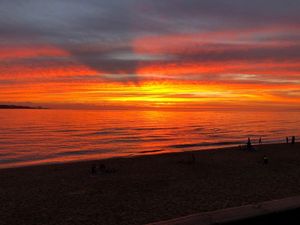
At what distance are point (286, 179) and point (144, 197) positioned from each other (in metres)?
7.45

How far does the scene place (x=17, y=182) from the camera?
15344 millimetres

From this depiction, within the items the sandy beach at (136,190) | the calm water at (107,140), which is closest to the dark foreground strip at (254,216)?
the sandy beach at (136,190)

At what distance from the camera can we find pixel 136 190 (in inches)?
523

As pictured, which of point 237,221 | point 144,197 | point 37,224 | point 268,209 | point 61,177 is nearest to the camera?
point 237,221

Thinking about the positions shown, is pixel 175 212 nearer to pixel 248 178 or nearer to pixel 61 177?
pixel 248 178

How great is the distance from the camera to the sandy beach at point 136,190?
9977 millimetres

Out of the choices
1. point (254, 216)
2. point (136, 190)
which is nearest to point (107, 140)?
point (136, 190)

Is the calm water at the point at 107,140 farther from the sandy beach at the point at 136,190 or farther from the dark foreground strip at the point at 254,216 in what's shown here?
the dark foreground strip at the point at 254,216

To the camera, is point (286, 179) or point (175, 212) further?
point (286, 179)

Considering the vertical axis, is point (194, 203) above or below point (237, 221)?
below

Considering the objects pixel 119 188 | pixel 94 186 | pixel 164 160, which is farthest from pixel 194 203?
pixel 164 160

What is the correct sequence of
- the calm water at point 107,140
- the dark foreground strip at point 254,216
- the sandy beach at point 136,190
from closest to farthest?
the dark foreground strip at point 254,216, the sandy beach at point 136,190, the calm water at point 107,140

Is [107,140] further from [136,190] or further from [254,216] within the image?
[254,216]

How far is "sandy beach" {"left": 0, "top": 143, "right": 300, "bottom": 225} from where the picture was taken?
393 inches
